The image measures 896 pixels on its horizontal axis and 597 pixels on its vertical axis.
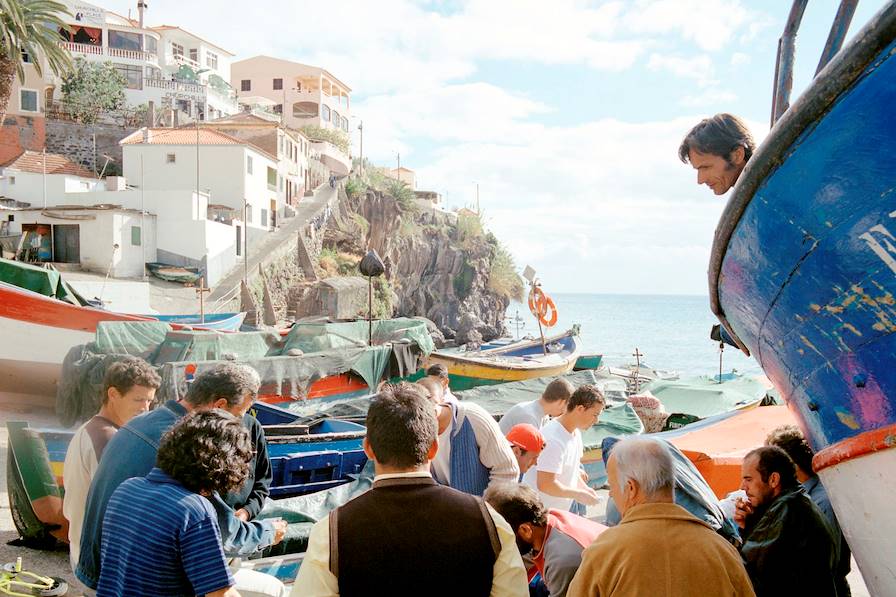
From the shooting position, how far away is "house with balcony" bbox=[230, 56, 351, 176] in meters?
63.7

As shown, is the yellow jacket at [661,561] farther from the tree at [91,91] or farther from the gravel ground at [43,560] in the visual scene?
the tree at [91,91]

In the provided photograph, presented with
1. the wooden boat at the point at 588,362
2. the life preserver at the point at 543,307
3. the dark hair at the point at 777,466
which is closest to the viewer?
the dark hair at the point at 777,466

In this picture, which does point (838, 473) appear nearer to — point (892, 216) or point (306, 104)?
point (892, 216)

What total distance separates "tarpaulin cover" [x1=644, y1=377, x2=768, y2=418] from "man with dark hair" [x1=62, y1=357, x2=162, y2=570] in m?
10.8

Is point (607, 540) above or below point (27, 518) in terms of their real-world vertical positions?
above

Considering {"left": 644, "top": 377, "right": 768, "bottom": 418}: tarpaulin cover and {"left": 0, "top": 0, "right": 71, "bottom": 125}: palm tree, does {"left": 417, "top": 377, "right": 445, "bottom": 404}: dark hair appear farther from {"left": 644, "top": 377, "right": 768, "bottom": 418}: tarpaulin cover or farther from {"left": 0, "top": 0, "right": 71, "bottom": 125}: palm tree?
{"left": 0, "top": 0, "right": 71, "bottom": 125}: palm tree

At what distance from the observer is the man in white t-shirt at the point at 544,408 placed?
5.60 metres

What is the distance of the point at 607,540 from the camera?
2.55 meters

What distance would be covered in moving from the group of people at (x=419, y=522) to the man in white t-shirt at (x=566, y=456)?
1022 mm

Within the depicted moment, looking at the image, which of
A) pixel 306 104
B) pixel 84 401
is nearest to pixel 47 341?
pixel 84 401

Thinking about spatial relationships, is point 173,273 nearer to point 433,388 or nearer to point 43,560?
point 43,560

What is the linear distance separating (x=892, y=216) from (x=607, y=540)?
151cm

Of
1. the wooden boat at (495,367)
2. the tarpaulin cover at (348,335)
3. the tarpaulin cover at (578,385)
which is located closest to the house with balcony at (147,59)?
the wooden boat at (495,367)

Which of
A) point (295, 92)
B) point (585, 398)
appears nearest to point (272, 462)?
point (585, 398)
